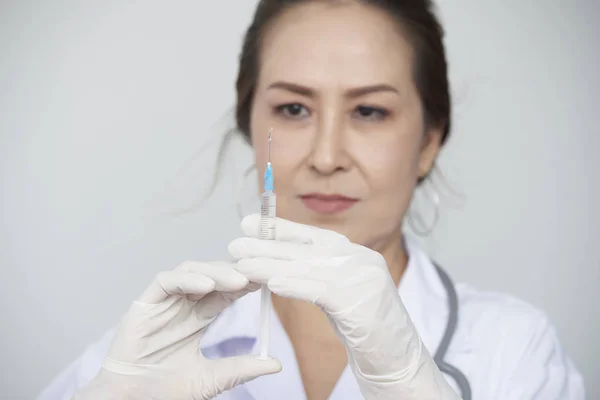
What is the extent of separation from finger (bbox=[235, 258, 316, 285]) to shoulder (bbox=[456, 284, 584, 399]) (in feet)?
1.38

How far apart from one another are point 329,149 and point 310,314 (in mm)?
317

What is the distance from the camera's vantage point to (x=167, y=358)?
0.92 m

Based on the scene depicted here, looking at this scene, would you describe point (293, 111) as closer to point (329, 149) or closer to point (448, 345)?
point (329, 149)

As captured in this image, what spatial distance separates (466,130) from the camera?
4.97 feet

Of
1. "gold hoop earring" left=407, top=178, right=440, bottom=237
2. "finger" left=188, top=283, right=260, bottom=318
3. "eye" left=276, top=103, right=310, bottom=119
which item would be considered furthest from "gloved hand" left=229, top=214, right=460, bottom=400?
"gold hoop earring" left=407, top=178, right=440, bottom=237

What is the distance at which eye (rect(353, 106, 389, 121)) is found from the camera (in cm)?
111

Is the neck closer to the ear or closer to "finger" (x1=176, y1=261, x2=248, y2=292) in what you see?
the ear

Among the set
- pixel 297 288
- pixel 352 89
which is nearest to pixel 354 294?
pixel 297 288

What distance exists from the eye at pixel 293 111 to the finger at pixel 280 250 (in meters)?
0.35

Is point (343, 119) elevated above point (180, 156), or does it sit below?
above

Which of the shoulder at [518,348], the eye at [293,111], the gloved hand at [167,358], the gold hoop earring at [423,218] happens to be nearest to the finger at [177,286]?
the gloved hand at [167,358]

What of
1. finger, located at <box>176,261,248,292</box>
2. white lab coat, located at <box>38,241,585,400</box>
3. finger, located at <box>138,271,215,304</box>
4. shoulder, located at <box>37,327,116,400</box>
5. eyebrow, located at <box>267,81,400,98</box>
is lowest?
shoulder, located at <box>37,327,116,400</box>

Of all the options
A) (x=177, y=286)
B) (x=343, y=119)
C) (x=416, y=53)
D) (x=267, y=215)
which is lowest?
(x=177, y=286)

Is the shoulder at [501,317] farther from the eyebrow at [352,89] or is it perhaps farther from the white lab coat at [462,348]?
the eyebrow at [352,89]
